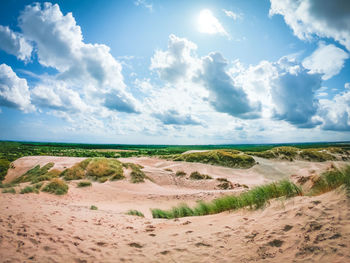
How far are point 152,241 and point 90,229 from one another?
218 cm

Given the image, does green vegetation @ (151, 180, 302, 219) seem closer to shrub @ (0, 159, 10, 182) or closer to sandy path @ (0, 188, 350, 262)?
sandy path @ (0, 188, 350, 262)

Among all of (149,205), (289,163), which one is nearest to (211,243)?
(149,205)

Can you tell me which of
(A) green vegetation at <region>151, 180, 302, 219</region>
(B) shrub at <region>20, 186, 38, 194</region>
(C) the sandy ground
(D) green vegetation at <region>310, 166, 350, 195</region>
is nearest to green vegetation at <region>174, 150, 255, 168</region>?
(A) green vegetation at <region>151, 180, 302, 219</region>

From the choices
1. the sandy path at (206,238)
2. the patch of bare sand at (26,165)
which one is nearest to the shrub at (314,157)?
the sandy path at (206,238)

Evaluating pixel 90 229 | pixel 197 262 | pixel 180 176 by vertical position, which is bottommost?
pixel 180 176

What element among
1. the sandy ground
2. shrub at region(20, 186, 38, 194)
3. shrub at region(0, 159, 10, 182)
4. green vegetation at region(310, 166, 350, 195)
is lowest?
shrub at region(0, 159, 10, 182)

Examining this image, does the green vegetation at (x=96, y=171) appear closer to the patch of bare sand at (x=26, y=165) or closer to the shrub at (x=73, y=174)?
the shrub at (x=73, y=174)

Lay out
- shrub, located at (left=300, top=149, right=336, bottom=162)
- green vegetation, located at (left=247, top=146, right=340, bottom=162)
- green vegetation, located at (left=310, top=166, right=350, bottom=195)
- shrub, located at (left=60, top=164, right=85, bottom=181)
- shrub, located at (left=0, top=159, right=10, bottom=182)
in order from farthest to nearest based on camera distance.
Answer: green vegetation, located at (left=247, top=146, right=340, bottom=162) < shrub, located at (left=300, top=149, right=336, bottom=162) < shrub, located at (left=0, top=159, right=10, bottom=182) < shrub, located at (left=60, top=164, right=85, bottom=181) < green vegetation, located at (left=310, top=166, right=350, bottom=195)

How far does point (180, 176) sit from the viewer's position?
2184 cm

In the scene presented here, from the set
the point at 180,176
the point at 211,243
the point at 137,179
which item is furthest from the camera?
the point at 180,176

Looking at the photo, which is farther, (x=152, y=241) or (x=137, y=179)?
(x=137, y=179)

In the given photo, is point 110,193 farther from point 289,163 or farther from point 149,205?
point 289,163

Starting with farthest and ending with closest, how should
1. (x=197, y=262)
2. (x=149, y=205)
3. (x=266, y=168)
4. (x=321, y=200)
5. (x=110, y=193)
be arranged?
(x=266, y=168)
(x=110, y=193)
(x=149, y=205)
(x=321, y=200)
(x=197, y=262)

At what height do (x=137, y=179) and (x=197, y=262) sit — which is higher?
(x=197, y=262)
